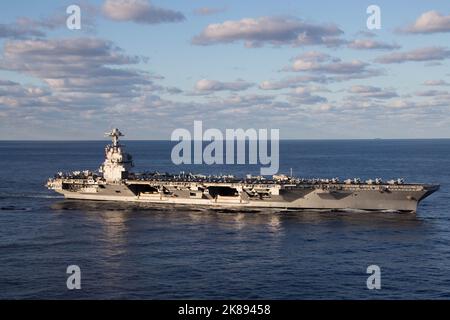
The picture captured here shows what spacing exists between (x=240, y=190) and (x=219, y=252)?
2171 centimetres

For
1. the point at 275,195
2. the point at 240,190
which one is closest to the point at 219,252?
the point at 275,195

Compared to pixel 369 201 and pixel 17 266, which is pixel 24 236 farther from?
pixel 369 201

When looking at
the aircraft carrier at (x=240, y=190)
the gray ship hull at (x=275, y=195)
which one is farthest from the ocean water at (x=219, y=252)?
the aircraft carrier at (x=240, y=190)

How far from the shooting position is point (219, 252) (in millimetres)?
40625

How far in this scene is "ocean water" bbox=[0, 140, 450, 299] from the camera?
31.6 meters

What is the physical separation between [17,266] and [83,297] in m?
8.84

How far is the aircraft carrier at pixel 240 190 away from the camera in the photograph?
5791 cm

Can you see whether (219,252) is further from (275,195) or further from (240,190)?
(240,190)

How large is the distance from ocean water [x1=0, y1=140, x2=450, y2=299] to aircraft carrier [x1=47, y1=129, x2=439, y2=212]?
2.06 metres

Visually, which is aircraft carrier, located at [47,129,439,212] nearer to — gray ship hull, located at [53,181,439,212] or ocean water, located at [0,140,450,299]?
gray ship hull, located at [53,181,439,212]

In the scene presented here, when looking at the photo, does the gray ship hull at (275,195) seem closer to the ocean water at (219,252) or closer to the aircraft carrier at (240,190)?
the aircraft carrier at (240,190)

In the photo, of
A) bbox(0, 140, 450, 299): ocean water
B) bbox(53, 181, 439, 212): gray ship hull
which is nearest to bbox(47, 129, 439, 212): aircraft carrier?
bbox(53, 181, 439, 212): gray ship hull

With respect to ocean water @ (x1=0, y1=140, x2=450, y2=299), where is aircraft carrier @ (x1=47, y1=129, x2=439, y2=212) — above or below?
above
